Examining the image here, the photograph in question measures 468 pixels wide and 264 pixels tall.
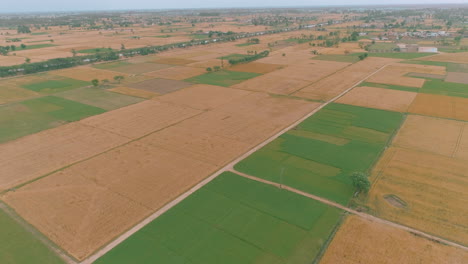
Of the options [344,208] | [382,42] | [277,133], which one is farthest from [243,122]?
[382,42]

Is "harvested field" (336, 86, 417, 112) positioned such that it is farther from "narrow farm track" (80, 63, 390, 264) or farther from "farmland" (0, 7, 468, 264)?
"narrow farm track" (80, 63, 390, 264)

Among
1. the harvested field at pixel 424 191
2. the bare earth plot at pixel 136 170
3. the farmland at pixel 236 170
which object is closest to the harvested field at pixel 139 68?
the farmland at pixel 236 170

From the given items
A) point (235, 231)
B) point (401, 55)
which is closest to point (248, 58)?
point (401, 55)

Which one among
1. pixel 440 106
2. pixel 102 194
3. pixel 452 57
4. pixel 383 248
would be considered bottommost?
pixel 383 248

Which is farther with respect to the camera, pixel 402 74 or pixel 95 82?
pixel 402 74

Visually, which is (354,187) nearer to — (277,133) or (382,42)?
(277,133)

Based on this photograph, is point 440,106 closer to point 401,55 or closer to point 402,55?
point 401,55

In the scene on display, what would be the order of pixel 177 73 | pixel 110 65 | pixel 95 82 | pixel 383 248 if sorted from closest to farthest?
pixel 383 248, pixel 95 82, pixel 177 73, pixel 110 65
